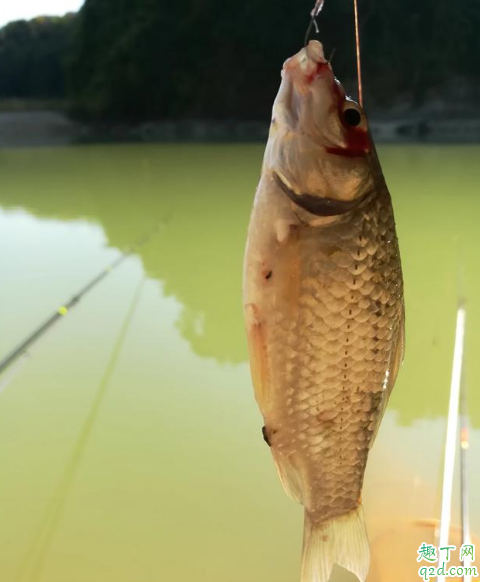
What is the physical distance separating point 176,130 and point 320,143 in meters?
15.6

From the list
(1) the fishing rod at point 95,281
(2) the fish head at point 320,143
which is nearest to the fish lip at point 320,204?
(2) the fish head at point 320,143

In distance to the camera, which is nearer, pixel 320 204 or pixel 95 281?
pixel 320 204

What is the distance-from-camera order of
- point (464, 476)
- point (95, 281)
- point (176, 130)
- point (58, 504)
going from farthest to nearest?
point (176, 130), point (95, 281), point (58, 504), point (464, 476)

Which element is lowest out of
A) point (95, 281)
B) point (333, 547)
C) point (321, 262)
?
point (333, 547)

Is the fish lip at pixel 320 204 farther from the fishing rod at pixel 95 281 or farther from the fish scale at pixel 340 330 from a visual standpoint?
the fishing rod at pixel 95 281

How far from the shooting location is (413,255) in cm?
387

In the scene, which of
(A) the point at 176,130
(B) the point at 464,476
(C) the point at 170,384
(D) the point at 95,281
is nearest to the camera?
(B) the point at 464,476

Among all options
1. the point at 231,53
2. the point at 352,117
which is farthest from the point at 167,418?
the point at 231,53

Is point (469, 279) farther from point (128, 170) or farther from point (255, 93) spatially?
point (255, 93)

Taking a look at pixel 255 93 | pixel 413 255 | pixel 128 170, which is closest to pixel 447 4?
pixel 255 93

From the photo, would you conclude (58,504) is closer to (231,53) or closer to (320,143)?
(320,143)

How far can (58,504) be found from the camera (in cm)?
180

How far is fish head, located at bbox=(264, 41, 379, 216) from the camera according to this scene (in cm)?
80

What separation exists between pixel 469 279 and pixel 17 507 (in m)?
2.65
